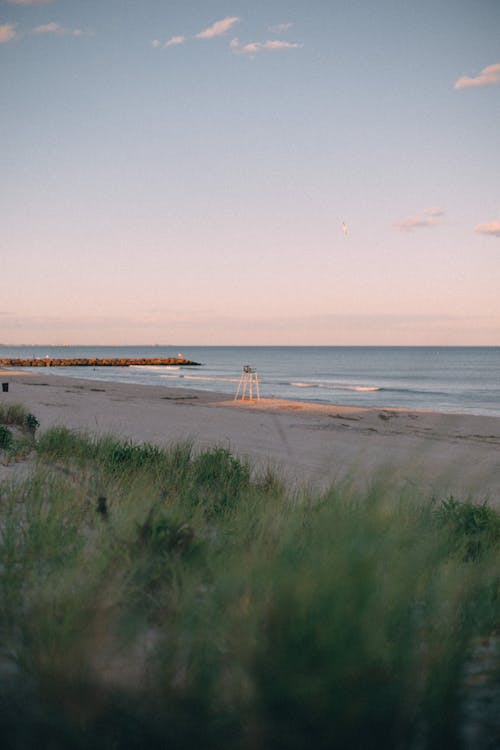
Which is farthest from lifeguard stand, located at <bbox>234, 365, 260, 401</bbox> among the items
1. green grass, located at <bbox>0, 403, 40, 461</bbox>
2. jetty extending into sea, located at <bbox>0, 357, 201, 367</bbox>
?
jetty extending into sea, located at <bbox>0, 357, 201, 367</bbox>

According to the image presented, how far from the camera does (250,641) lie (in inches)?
89.3

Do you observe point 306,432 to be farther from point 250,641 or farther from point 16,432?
point 250,641

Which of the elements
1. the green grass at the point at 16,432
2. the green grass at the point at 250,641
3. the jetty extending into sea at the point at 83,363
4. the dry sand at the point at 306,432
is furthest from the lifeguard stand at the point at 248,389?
the jetty extending into sea at the point at 83,363

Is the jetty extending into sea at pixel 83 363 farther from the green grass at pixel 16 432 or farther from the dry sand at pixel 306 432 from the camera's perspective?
the green grass at pixel 16 432

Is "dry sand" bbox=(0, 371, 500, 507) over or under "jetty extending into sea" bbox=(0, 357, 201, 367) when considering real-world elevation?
under

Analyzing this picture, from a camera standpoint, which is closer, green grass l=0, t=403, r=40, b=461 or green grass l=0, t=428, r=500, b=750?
green grass l=0, t=428, r=500, b=750

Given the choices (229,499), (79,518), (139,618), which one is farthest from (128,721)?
(229,499)

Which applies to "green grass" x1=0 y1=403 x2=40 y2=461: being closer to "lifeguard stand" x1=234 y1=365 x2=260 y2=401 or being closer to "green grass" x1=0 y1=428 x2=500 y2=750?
"green grass" x1=0 y1=428 x2=500 y2=750

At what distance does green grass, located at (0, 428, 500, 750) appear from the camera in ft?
7.06

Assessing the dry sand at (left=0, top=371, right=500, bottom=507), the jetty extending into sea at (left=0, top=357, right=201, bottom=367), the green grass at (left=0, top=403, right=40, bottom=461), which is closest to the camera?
the green grass at (left=0, top=403, right=40, bottom=461)

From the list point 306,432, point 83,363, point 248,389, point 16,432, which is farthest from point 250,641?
point 83,363

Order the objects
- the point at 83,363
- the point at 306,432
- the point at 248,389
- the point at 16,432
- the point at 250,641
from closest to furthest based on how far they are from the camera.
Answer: the point at 250,641 < the point at 16,432 < the point at 306,432 < the point at 248,389 < the point at 83,363

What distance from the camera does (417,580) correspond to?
9.06ft

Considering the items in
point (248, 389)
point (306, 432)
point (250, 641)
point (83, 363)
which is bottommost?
point (248, 389)
